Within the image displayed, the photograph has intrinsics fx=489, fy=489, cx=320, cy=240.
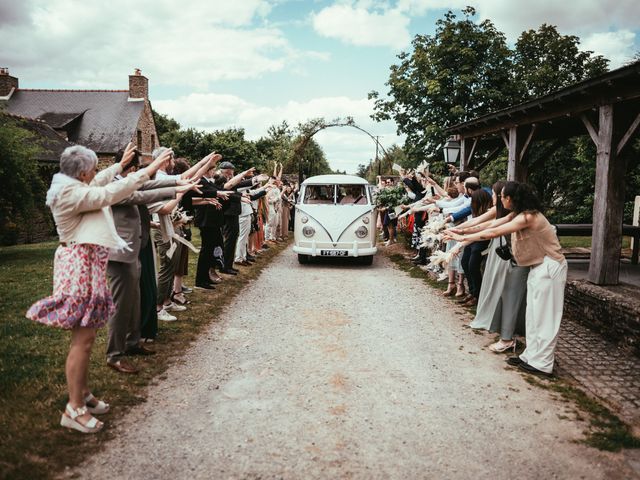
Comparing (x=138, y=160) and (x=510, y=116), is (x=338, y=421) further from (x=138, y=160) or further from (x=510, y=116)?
(x=510, y=116)

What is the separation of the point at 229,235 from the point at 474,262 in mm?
4786

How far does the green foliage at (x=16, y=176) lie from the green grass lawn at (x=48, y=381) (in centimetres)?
698

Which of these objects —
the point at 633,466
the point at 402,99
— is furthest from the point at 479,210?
the point at 402,99

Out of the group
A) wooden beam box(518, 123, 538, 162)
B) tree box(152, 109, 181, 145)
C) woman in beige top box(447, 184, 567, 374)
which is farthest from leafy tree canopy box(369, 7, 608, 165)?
tree box(152, 109, 181, 145)

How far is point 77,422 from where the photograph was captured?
349 centimetres

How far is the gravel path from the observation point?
10.3ft

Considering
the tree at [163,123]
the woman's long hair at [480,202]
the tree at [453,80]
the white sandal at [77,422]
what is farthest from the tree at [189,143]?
the white sandal at [77,422]

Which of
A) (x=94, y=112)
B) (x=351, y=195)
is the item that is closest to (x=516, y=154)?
(x=351, y=195)

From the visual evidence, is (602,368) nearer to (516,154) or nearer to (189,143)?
(516,154)

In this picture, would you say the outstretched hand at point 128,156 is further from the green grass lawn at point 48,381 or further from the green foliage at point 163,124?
the green foliage at point 163,124

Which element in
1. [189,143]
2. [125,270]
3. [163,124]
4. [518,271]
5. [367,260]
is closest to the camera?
[125,270]

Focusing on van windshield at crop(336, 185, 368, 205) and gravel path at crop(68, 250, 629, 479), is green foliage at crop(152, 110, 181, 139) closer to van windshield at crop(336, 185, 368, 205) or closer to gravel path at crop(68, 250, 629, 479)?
van windshield at crop(336, 185, 368, 205)

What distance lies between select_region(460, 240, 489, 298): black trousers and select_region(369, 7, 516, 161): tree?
16.5 metres

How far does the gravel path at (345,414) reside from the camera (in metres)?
3.15
